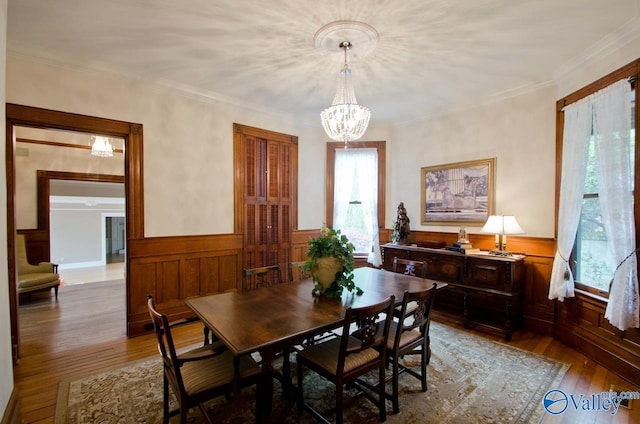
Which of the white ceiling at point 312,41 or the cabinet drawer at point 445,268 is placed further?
the cabinet drawer at point 445,268

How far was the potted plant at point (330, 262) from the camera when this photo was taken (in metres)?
2.29

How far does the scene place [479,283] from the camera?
3.51m

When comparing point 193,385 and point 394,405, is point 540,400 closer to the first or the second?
point 394,405

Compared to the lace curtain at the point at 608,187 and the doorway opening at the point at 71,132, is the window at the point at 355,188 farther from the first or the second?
the doorway opening at the point at 71,132

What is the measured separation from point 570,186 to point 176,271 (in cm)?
465

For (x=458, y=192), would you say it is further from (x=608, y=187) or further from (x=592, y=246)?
(x=608, y=187)

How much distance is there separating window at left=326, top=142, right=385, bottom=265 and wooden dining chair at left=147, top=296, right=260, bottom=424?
3.49m

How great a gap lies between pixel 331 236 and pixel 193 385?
A: 1338 millimetres

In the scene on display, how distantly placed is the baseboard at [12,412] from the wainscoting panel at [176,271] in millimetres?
1552

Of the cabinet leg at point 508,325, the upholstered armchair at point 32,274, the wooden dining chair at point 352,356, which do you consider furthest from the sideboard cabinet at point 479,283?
the upholstered armchair at point 32,274

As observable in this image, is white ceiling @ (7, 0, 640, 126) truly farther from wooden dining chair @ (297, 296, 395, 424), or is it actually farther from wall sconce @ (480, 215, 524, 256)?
wooden dining chair @ (297, 296, 395, 424)

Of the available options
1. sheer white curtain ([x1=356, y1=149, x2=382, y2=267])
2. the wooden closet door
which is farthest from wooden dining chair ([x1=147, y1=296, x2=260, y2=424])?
sheer white curtain ([x1=356, y1=149, x2=382, y2=267])

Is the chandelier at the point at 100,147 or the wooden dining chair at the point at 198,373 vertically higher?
the chandelier at the point at 100,147

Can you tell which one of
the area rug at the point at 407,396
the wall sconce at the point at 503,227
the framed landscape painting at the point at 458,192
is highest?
the framed landscape painting at the point at 458,192
